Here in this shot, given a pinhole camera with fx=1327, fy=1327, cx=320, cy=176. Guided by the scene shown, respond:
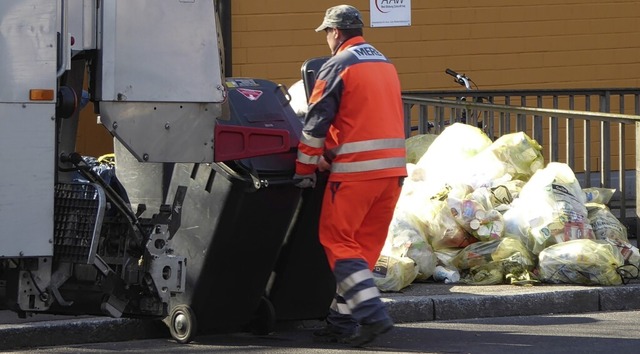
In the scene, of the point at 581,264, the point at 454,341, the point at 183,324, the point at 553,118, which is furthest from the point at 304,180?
the point at 553,118

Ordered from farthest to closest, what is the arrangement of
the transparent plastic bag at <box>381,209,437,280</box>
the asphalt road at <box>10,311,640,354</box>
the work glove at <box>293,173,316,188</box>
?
the transparent plastic bag at <box>381,209,437,280</box> → the asphalt road at <box>10,311,640,354</box> → the work glove at <box>293,173,316,188</box>

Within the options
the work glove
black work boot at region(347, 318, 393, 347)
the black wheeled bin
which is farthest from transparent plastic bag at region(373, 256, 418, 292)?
the work glove

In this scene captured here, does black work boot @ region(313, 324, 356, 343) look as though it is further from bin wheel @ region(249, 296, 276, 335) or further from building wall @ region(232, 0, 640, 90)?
building wall @ region(232, 0, 640, 90)

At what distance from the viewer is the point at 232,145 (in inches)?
248

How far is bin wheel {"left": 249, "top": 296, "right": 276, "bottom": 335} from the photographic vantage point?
6988 millimetres

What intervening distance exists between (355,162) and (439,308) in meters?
1.59

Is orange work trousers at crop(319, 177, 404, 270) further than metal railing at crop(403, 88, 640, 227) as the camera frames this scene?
No

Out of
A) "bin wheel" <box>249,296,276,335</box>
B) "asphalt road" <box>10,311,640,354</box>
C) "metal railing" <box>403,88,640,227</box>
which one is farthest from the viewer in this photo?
"metal railing" <box>403,88,640,227</box>

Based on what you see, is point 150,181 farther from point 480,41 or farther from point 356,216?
point 480,41

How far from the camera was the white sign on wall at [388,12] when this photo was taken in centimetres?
1247

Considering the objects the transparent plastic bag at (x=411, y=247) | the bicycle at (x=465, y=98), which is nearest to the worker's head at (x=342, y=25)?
the transparent plastic bag at (x=411, y=247)

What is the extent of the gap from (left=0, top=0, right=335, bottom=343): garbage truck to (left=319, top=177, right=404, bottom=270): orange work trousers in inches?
9.0

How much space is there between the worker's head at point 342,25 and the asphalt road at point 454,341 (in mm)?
1570

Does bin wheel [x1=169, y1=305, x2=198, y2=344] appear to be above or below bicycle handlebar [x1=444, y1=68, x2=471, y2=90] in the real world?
below
